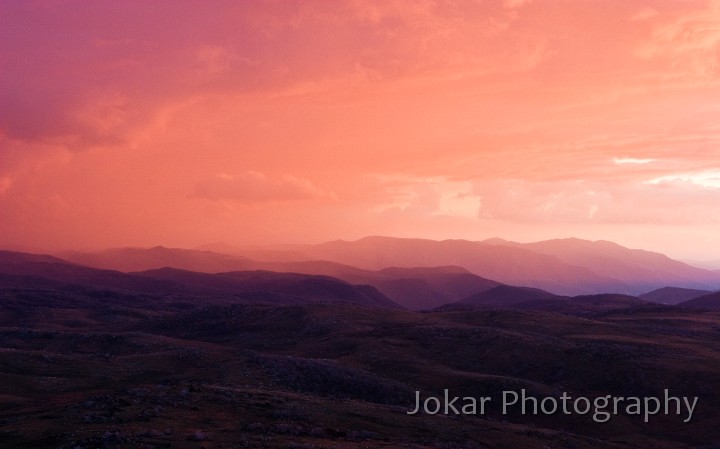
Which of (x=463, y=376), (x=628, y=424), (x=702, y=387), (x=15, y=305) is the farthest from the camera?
(x=15, y=305)

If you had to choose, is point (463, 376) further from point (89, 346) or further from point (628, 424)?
point (89, 346)

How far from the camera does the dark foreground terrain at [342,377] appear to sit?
42.6m

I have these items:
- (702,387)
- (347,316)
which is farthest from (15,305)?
(702,387)

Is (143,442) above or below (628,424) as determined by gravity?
above

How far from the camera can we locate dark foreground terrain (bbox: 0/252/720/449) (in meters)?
42.6

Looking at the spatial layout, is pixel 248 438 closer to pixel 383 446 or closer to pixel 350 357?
pixel 383 446

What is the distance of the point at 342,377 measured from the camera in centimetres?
7231

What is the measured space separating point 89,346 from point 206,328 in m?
35.4

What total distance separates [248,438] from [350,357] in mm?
49998

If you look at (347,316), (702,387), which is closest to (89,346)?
(347,316)

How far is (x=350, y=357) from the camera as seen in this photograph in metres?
88.6

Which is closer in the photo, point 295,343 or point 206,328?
point 295,343

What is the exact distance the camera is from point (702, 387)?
69.7m

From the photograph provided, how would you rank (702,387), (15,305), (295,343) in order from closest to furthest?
(702,387) → (295,343) → (15,305)
